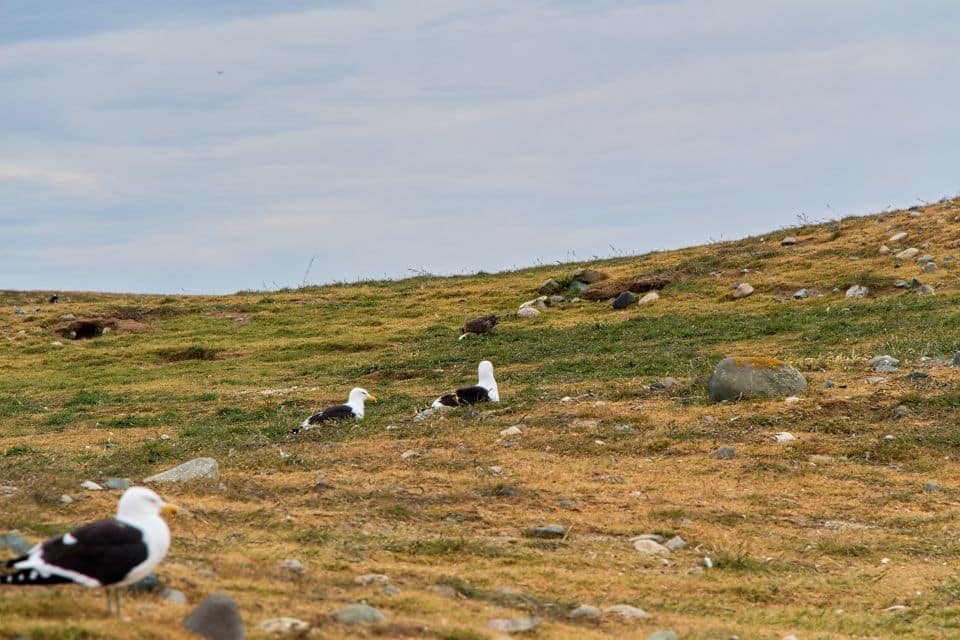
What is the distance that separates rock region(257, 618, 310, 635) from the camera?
20.6ft

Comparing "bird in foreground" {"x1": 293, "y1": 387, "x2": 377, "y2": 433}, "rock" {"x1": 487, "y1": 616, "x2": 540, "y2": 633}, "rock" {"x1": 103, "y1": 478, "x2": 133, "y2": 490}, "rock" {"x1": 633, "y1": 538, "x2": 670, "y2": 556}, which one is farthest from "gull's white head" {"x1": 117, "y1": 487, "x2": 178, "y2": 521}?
"bird in foreground" {"x1": 293, "y1": 387, "x2": 377, "y2": 433}

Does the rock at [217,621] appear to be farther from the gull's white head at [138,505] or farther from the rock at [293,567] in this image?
the rock at [293,567]

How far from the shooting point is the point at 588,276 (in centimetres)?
3180

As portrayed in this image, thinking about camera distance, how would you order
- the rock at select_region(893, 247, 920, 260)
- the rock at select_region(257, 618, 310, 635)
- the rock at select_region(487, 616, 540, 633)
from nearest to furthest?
the rock at select_region(257, 618, 310, 635), the rock at select_region(487, 616, 540, 633), the rock at select_region(893, 247, 920, 260)

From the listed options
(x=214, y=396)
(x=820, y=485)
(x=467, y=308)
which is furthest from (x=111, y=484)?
(x=467, y=308)

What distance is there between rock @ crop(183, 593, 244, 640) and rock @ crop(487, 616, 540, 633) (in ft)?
5.35

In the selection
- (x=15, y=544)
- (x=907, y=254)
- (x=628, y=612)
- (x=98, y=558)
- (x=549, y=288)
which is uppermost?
(x=549, y=288)

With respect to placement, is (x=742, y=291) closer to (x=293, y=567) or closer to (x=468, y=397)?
(x=468, y=397)

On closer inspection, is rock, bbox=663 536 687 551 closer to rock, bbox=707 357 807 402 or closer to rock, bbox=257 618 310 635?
rock, bbox=257 618 310 635

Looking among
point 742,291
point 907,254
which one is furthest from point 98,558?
point 907,254

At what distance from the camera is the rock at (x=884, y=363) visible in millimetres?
16670

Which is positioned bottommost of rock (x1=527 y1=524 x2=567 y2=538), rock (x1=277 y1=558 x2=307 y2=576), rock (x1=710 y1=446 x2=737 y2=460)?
rock (x1=710 y1=446 x2=737 y2=460)

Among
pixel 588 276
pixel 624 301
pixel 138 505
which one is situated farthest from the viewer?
pixel 588 276

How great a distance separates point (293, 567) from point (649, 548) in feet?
10.3
